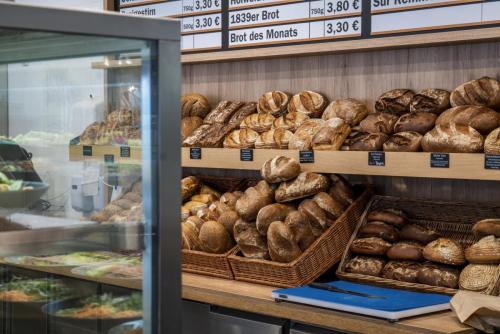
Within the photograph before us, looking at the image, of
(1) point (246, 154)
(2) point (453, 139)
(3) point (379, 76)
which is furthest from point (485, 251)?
(1) point (246, 154)

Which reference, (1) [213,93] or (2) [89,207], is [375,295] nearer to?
(2) [89,207]

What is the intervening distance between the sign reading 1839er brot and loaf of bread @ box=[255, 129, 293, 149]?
486mm

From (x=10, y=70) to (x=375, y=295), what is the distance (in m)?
1.48

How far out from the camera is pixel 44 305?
1.61 m

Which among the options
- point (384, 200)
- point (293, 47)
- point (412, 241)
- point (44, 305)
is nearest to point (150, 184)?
point (44, 305)

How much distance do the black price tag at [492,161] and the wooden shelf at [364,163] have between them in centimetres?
1

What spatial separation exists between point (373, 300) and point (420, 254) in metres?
0.36

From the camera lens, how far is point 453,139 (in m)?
2.68

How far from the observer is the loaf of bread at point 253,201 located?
3064 millimetres

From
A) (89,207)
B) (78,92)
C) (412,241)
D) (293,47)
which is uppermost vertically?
(293,47)

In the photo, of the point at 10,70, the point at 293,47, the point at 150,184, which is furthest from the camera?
the point at 293,47

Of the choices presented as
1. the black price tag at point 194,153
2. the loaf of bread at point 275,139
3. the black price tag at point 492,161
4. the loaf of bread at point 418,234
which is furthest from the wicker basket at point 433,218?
the black price tag at point 194,153

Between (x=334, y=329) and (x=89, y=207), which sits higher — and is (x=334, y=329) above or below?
below

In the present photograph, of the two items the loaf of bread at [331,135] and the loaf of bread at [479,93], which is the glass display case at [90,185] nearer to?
the loaf of bread at [331,135]
